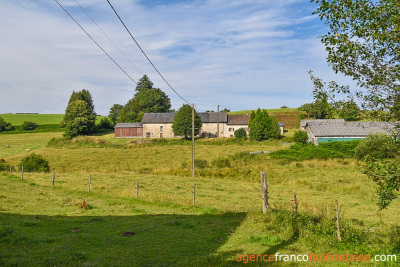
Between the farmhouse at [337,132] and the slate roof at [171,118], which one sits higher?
the slate roof at [171,118]

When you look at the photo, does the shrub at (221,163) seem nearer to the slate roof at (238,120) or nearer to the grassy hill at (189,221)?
the grassy hill at (189,221)

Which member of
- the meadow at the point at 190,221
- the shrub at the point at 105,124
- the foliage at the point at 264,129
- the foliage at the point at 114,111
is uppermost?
the foliage at the point at 114,111

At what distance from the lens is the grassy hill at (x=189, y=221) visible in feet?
33.5

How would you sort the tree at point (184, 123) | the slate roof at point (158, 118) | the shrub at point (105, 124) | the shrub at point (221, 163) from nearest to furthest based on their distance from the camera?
the shrub at point (221, 163) → the tree at point (184, 123) → the slate roof at point (158, 118) → the shrub at point (105, 124)

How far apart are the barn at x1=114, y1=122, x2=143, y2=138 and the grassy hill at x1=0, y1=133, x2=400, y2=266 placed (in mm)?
54485

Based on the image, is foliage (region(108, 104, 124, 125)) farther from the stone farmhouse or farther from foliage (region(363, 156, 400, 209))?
foliage (region(363, 156, 400, 209))

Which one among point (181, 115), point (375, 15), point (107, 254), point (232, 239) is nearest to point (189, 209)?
point (232, 239)

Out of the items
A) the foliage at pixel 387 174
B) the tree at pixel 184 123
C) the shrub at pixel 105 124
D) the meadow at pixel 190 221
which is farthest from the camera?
the shrub at pixel 105 124

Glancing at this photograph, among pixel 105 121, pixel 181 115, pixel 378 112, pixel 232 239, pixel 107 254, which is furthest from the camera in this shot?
pixel 105 121

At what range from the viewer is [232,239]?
468 inches

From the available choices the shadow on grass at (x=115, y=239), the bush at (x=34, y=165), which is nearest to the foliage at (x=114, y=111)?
the bush at (x=34, y=165)

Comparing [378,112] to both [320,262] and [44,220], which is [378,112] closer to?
[320,262]

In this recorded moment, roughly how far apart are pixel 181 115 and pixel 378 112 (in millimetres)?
68934

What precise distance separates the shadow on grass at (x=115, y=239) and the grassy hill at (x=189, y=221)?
0.04 metres
